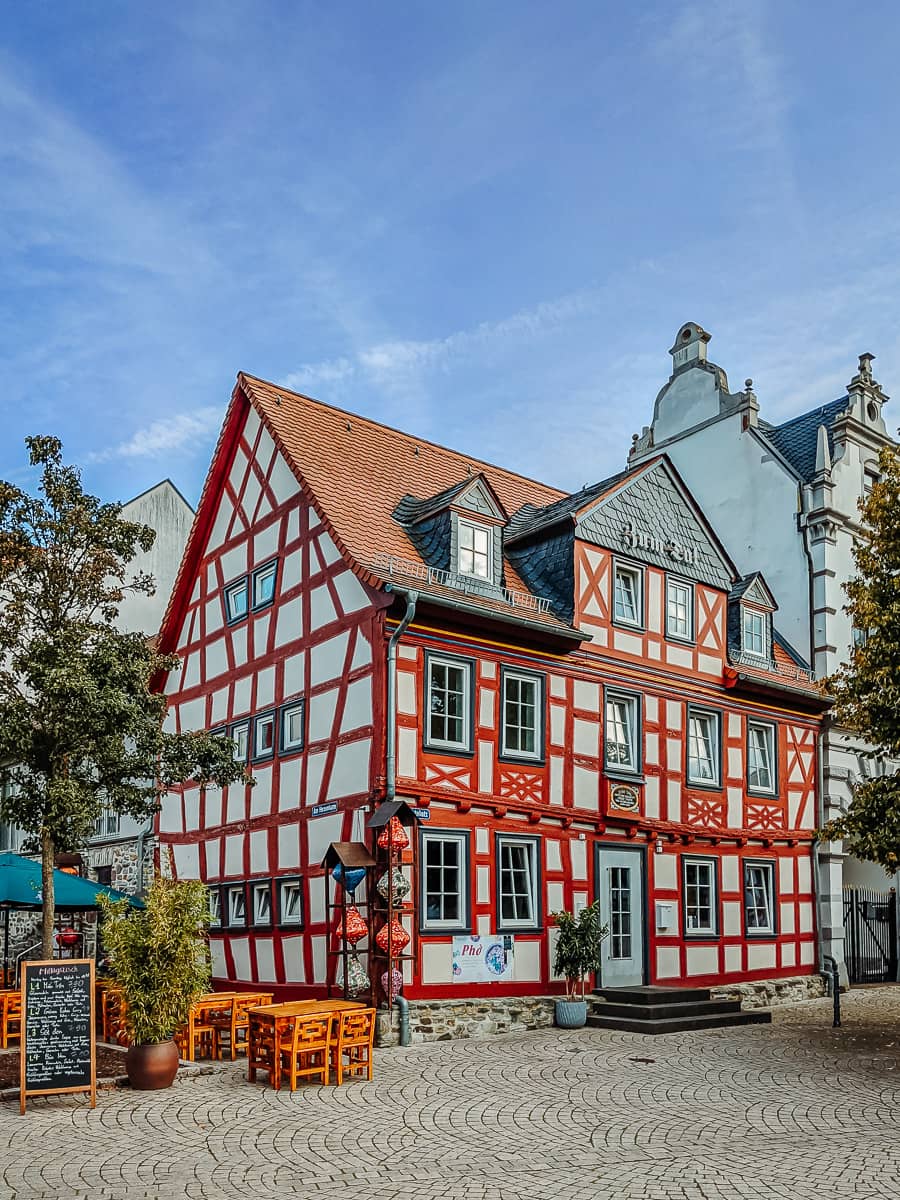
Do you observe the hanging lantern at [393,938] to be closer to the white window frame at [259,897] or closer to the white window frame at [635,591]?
the white window frame at [259,897]

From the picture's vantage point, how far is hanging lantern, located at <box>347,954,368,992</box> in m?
16.7

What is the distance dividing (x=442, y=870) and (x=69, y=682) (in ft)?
21.0

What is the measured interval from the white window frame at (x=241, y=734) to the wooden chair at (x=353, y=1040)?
8.05 metres

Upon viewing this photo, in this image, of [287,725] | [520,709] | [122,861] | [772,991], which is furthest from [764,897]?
[122,861]

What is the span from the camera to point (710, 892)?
21594mm

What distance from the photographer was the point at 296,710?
64.1 feet

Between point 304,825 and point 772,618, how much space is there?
12173mm

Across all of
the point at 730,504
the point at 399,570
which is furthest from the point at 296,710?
the point at 730,504

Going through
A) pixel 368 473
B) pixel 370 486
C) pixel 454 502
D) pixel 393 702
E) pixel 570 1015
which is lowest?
pixel 570 1015


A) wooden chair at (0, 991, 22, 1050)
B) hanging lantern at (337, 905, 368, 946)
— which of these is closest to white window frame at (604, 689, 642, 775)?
hanging lantern at (337, 905, 368, 946)

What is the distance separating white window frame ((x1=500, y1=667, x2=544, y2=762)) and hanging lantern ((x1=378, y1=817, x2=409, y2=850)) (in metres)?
2.86

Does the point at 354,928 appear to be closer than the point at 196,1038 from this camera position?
No

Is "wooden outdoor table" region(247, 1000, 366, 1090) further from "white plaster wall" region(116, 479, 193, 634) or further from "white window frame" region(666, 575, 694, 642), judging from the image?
"white plaster wall" region(116, 479, 193, 634)

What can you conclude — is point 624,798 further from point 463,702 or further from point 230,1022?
point 230,1022
